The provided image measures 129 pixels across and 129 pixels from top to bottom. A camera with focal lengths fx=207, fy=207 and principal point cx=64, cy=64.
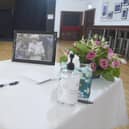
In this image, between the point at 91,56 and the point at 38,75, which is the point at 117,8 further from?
the point at 38,75

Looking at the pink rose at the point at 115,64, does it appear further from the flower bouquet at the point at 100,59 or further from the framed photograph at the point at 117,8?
the framed photograph at the point at 117,8

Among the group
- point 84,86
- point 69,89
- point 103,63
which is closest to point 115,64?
point 103,63

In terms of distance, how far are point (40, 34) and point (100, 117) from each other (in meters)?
0.74

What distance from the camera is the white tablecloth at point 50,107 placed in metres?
0.72

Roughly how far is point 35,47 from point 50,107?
719 mm

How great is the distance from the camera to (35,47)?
4.79 feet

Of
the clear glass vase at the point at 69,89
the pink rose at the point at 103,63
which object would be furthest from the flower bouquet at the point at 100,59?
the clear glass vase at the point at 69,89

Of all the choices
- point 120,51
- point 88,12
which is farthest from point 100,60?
point 88,12

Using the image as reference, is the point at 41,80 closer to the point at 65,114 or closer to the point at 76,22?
the point at 65,114

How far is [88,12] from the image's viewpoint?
10945 millimetres

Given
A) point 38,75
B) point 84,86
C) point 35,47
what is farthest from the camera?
Result: point 35,47

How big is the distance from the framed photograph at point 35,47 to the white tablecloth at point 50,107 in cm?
14

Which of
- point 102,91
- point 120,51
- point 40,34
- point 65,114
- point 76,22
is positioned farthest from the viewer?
point 76,22

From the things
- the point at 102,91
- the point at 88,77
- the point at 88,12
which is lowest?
the point at 102,91
